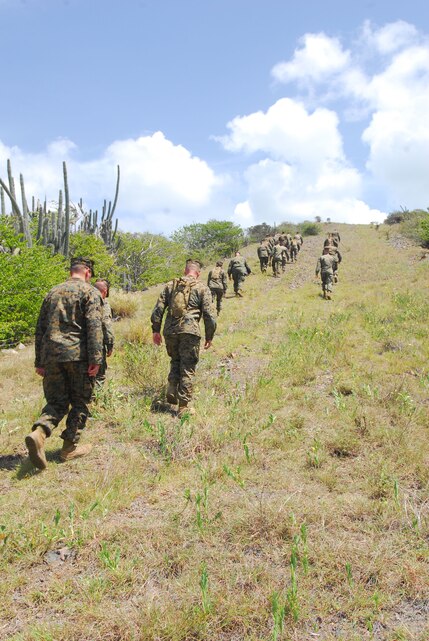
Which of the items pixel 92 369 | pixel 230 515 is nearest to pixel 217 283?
pixel 92 369

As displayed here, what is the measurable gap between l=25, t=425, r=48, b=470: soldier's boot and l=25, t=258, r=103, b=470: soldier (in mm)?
236

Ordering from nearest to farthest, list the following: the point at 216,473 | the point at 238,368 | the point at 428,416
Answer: the point at 216,473 → the point at 428,416 → the point at 238,368

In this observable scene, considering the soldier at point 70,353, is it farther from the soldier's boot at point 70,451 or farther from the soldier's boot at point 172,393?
the soldier's boot at point 172,393

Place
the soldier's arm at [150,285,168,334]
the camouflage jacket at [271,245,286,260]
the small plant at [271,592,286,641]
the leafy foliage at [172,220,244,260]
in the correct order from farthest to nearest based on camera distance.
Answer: the leafy foliage at [172,220,244,260], the camouflage jacket at [271,245,286,260], the soldier's arm at [150,285,168,334], the small plant at [271,592,286,641]

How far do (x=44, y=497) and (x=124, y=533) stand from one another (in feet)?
3.02

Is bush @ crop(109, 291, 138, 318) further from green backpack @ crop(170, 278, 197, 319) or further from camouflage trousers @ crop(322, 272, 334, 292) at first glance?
green backpack @ crop(170, 278, 197, 319)

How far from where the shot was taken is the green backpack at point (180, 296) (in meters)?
5.39

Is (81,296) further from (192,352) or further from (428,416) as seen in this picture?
(428,416)

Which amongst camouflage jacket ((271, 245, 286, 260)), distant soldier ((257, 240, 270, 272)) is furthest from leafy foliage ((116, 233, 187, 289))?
camouflage jacket ((271, 245, 286, 260))

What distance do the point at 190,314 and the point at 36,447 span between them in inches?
97.8

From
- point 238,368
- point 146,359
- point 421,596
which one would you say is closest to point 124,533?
point 421,596

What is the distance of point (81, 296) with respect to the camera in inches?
165

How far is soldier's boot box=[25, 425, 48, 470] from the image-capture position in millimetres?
3635

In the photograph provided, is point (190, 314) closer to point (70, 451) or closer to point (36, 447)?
point (70, 451)
